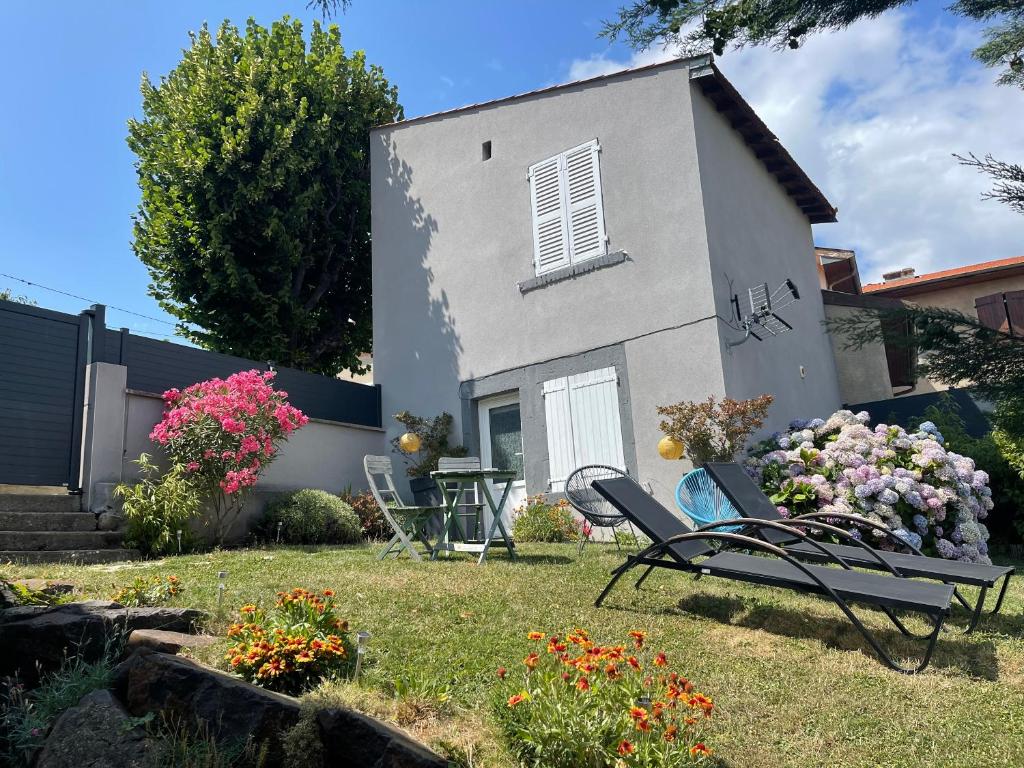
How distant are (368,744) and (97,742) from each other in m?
1.03

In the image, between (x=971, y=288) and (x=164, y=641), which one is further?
(x=971, y=288)

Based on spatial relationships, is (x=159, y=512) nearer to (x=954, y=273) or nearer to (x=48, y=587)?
(x=48, y=587)

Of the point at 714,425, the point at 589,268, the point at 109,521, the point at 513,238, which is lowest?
the point at 109,521

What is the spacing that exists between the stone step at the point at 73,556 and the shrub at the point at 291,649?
12.7ft

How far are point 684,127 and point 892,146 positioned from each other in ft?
8.84

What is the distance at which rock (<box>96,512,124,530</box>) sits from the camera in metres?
7.21

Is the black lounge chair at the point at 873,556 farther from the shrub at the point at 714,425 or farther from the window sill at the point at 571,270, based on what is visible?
the window sill at the point at 571,270

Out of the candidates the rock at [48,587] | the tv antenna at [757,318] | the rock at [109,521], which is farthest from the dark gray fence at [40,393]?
the tv antenna at [757,318]

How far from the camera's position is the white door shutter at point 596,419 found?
8.78 meters

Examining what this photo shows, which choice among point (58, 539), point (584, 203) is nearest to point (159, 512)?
point (58, 539)

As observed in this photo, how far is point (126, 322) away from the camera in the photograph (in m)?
8.24

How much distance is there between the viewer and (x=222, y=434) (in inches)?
304

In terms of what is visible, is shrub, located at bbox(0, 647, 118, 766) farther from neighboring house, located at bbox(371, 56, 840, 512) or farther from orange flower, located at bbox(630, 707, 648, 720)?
neighboring house, located at bbox(371, 56, 840, 512)

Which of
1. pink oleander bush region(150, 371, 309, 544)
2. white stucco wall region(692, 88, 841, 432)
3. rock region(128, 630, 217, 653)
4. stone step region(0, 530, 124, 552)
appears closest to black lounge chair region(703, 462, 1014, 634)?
white stucco wall region(692, 88, 841, 432)
